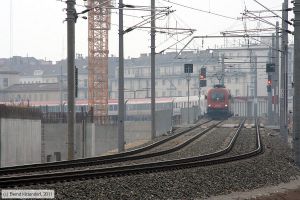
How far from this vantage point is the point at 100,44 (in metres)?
82.6

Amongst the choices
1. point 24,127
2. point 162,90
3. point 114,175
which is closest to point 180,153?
point 114,175

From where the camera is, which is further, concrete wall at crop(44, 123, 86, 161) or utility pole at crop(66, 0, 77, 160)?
concrete wall at crop(44, 123, 86, 161)

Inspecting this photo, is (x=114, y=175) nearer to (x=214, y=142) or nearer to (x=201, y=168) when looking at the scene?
(x=201, y=168)

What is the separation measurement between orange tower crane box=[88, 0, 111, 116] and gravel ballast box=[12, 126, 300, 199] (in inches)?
2444

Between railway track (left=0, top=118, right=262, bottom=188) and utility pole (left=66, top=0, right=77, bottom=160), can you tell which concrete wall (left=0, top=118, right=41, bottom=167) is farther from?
railway track (left=0, top=118, right=262, bottom=188)

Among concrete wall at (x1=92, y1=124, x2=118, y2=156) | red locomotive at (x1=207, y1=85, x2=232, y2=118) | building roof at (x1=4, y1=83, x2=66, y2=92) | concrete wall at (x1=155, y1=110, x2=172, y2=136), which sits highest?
building roof at (x1=4, y1=83, x2=66, y2=92)

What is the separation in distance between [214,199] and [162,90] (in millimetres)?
130756

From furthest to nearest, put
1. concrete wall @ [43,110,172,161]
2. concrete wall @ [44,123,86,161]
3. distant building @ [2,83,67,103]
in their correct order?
distant building @ [2,83,67,103] < concrete wall @ [44,123,86,161] < concrete wall @ [43,110,172,161]

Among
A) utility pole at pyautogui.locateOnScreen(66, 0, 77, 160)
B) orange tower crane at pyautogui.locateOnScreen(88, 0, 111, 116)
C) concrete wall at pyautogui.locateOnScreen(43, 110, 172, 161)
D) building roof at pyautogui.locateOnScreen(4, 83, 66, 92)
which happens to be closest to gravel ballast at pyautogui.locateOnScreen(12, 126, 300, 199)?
utility pole at pyautogui.locateOnScreen(66, 0, 77, 160)

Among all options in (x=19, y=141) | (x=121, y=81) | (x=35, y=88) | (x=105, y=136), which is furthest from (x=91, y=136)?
(x=35, y=88)

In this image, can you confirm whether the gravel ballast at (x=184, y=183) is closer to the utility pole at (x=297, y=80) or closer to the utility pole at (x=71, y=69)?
the utility pole at (x=297, y=80)

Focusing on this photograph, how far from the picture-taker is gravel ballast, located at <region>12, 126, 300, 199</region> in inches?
502

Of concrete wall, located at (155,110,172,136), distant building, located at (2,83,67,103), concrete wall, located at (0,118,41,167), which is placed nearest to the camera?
concrete wall, located at (0,118,41,167)

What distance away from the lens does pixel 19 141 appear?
3728 centimetres
